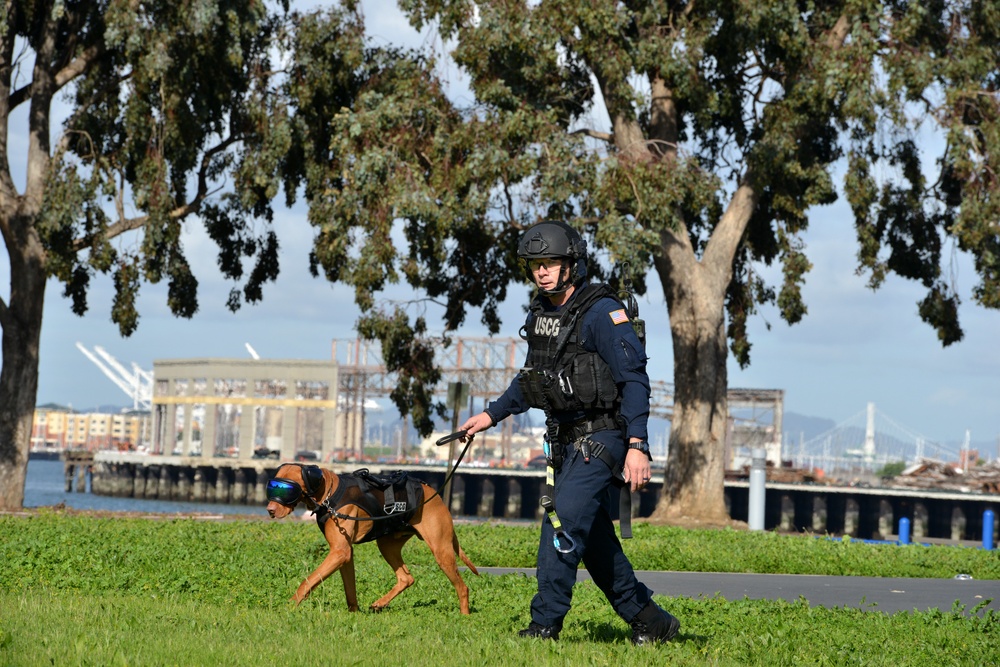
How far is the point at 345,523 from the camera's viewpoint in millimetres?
7410

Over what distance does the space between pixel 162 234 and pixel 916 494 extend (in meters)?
55.2

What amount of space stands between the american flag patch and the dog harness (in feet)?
6.06

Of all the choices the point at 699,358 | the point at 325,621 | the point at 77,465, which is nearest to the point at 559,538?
the point at 325,621

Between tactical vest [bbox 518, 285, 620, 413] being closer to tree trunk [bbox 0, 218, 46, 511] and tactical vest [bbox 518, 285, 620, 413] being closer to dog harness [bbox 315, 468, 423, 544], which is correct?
dog harness [bbox 315, 468, 423, 544]

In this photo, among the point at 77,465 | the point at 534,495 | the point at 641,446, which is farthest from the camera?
the point at 77,465

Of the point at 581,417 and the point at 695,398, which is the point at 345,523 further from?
the point at 695,398

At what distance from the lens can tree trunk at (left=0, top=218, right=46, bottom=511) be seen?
23.7 metres

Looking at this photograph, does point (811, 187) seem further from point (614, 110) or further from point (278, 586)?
point (278, 586)

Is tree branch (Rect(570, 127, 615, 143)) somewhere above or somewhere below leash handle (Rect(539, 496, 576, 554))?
above

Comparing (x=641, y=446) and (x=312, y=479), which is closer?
(x=641, y=446)

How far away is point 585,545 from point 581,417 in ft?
2.11

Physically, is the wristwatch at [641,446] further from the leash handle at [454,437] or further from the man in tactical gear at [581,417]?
the leash handle at [454,437]

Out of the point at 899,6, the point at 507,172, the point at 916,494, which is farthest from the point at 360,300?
the point at 916,494

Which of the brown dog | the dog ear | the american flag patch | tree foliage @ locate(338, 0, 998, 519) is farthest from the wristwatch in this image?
tree foliage @ locate(338, 0, 998, 519)
